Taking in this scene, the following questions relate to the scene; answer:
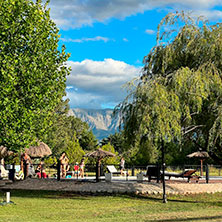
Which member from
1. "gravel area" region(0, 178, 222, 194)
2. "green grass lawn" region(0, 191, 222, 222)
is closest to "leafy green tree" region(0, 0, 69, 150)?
"green grass lawn" region(0, 191, 222, 222)

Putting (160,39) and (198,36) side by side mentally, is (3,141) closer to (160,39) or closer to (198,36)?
(160,39)

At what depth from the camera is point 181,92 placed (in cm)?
1600

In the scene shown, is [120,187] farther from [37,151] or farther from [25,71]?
[37,151]

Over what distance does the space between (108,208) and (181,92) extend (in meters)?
5.57

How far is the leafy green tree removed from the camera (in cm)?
1570

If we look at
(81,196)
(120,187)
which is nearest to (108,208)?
(81,196)

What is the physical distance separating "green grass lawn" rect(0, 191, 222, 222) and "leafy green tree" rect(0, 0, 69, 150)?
9.71 feet

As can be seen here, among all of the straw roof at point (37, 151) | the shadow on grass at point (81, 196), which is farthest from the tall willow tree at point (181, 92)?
the straw roof at point (37, 151)

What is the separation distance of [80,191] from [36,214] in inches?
298

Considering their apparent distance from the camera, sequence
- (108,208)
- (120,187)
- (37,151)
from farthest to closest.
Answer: (37,151)
(120,187)
(108,208)

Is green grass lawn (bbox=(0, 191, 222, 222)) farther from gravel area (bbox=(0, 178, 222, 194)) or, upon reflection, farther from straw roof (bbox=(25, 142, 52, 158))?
straw roof (bbox=(25, 142, 52, 158))

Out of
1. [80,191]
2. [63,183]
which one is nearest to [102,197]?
[80,191]

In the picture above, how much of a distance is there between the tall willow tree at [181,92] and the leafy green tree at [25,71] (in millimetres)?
3640

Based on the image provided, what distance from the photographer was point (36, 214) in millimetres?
13422
